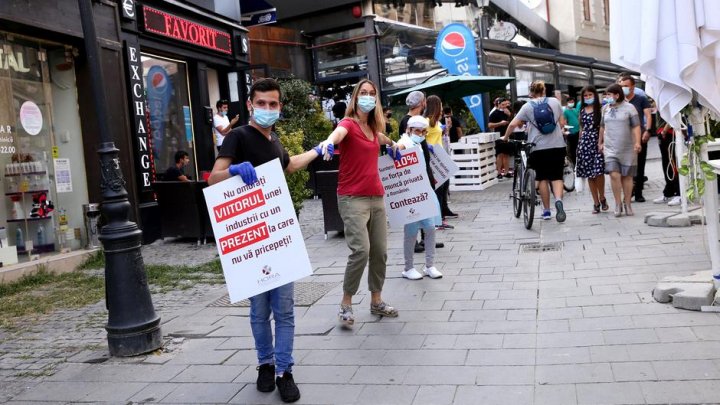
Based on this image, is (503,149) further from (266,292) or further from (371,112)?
(266,292)

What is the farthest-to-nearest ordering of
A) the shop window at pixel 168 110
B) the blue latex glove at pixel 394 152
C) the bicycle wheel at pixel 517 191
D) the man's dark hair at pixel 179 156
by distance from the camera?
the shop window at pixel 168 110
the man's dark hair at pixel 179 156
the bicycle wheel at pixel 517 191
the blue latex glove at pixel 394 152

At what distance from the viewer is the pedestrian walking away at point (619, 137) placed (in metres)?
9.91

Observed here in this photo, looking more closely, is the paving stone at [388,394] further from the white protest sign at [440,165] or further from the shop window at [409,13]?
the shop window at [409,13]

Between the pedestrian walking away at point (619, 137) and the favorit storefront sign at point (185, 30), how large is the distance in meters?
7.39

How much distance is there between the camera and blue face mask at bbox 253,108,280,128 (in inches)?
178

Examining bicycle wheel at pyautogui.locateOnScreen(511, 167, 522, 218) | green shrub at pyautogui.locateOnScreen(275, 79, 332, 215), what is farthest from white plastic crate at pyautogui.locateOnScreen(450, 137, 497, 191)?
bicycle wheel at pyautogui.locateOnScreen(511, 167, 522, 218)

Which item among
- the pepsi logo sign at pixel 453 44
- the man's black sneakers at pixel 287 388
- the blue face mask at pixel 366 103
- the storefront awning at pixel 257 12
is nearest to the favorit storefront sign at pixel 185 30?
the storefront awning at pixel 257 12

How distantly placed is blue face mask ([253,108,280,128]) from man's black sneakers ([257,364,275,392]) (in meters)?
1.50

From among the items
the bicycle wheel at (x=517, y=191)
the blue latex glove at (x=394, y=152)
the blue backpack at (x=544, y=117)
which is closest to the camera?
the blue latex glove at (x=394, y=152)

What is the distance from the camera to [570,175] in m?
14.6

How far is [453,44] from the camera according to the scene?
16922 mm

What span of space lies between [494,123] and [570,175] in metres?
3.61

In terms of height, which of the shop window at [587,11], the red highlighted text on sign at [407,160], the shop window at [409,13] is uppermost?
the shop window at [587,11]

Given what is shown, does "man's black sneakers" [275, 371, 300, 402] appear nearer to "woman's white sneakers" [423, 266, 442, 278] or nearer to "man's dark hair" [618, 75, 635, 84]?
"woman's white sneakers" [423, 266, 442, 278]
